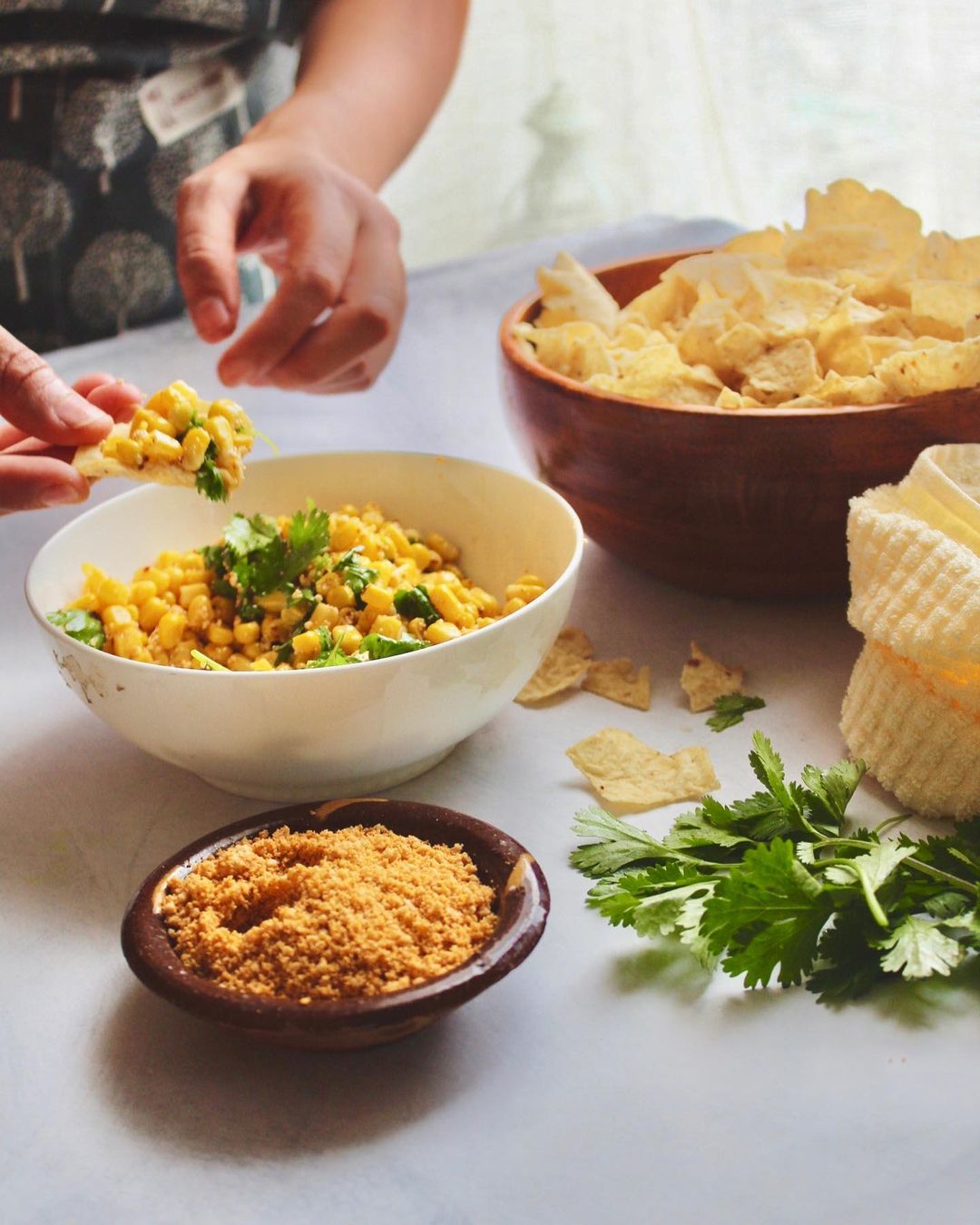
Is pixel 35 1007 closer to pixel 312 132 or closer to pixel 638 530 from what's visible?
pixel 638 530

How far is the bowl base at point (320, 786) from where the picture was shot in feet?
3.98

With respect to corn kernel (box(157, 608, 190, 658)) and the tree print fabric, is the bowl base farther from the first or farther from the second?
the tree print fabric

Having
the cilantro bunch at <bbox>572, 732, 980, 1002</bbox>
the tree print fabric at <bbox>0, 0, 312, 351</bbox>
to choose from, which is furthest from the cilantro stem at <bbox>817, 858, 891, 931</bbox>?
the tree print fabric at <bbox>0, 0, 312, 351</bbox>

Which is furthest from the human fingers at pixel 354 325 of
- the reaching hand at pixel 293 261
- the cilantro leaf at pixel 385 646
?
the cilantro leaf at pixel 385 646

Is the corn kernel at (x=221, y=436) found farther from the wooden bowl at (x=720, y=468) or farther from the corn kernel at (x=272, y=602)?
the wooden bowl at (x=720, y=468)

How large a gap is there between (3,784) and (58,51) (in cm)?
111

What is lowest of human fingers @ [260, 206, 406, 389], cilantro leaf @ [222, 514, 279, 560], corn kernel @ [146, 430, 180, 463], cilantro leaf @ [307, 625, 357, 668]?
cilantro leaf @ [307, 625, 357, 668]

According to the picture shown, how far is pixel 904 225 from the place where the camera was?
1.60m

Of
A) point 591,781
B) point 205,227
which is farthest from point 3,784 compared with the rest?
point 205,227

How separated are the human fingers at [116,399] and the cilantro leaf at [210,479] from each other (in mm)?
147

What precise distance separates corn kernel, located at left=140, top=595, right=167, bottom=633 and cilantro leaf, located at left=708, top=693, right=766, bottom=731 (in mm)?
551

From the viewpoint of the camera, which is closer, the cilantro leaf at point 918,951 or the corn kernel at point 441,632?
the cilantro leaf at point 918,951

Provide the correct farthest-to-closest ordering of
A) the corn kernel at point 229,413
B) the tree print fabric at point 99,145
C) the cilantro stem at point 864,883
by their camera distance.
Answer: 1. the tree print fabric at point 99,145
2. the corn kernel at point 229,413
3. the cilantro stem at point 864,883

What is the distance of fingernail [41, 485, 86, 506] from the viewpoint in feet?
4.09
